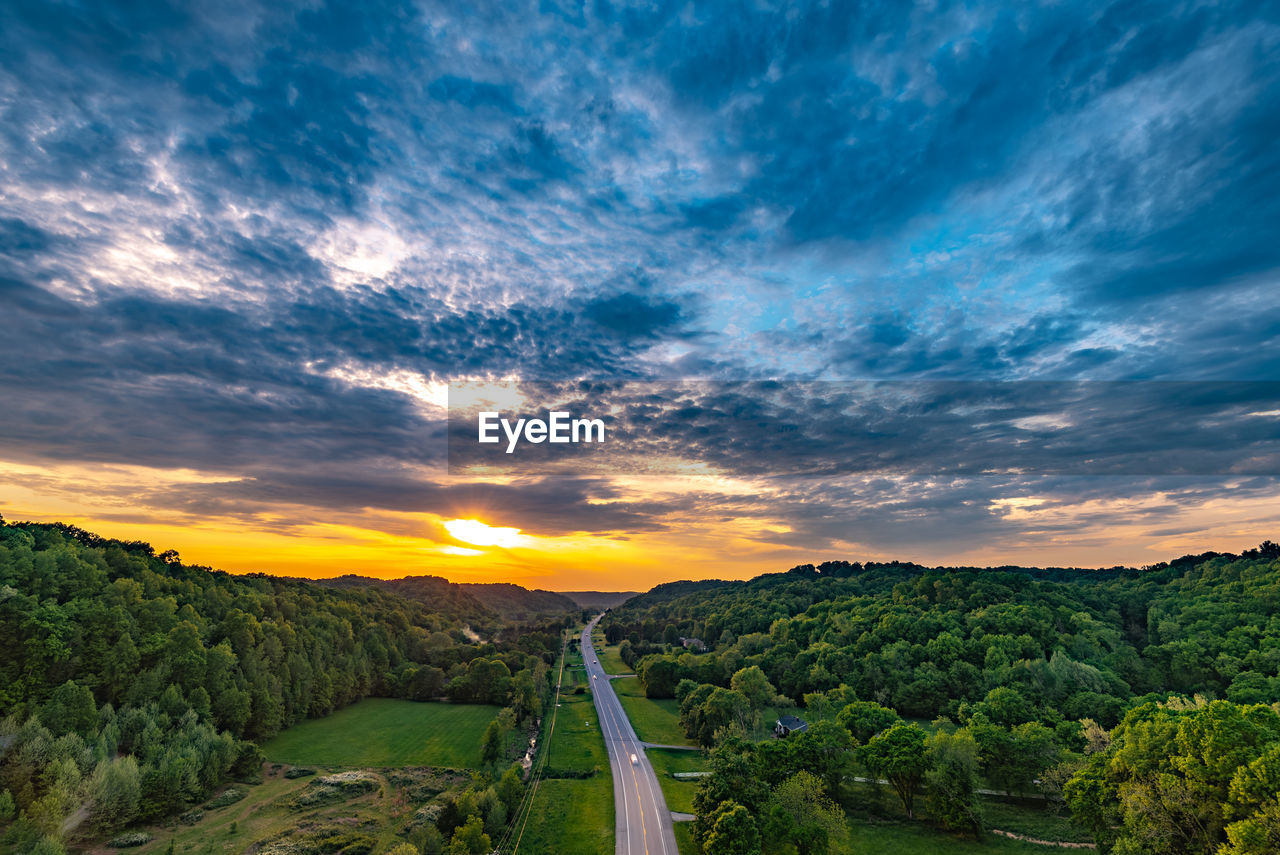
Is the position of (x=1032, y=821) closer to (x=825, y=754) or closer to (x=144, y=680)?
(x=825, y=754)

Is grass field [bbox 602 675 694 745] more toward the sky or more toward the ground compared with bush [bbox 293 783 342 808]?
more toward the ground

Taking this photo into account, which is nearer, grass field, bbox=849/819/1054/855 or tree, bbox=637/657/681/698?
grass field, bbox=849/819/1054/855

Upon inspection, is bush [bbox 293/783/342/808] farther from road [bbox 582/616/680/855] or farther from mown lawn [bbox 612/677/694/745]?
mown lawn [bbox 612/677/694/745]

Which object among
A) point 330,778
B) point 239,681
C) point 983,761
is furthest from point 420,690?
point 983,761

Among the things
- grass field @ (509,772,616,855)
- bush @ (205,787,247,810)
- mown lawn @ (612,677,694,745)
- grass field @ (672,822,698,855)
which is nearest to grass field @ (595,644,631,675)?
mown lawn @ (612,677,694,745)

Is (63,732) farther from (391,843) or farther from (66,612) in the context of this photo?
(391,843)

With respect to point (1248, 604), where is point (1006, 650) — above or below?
below
